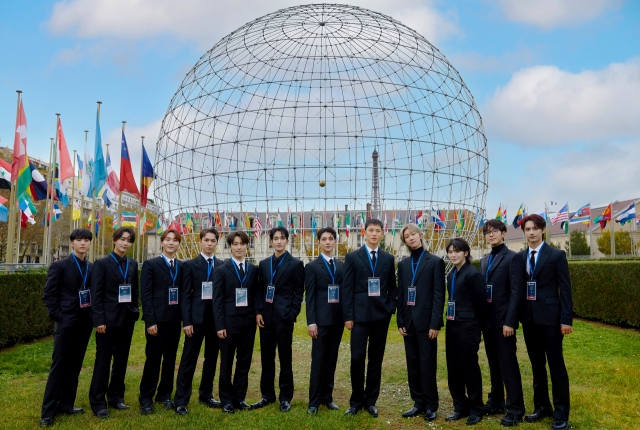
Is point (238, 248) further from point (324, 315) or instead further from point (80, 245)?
point (80, 245)

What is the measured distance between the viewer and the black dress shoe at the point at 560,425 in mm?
5078

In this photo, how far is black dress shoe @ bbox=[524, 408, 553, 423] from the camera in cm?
536

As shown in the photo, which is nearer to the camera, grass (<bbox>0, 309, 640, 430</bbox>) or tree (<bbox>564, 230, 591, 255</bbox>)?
grass (<bbox>0, 309, 640, 430</bbox>)

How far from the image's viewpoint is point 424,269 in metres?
5.55

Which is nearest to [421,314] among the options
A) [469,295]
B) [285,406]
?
[469,295]

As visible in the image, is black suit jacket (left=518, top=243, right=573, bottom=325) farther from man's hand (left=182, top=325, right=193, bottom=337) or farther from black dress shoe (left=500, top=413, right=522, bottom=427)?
man's hand (left=182, top=325, right=193, bottom=337)

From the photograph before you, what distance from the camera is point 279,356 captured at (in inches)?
236

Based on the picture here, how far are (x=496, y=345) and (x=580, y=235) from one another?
53376mm

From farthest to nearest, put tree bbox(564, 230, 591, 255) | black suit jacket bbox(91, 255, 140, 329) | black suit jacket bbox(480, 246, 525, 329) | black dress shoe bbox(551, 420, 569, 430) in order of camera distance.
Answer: tree bbox(564, 230, 591, 255), black suit jacket bbox(91, 255, 140, 329), black suit jacket bbox(480, 246, 525, 329), black dress shoe bbox(551, 420, 569, 430)

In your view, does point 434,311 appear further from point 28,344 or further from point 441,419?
point 28,344

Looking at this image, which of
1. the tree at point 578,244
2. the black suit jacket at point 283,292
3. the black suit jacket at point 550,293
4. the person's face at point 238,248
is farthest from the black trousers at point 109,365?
the tree at point 578,244

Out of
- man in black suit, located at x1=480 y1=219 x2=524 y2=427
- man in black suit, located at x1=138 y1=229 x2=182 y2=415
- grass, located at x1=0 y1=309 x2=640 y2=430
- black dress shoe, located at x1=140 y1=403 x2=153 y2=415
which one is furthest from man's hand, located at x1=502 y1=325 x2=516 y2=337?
black dress shoe, located at x1=140 y1=403 x2=153 y2=415

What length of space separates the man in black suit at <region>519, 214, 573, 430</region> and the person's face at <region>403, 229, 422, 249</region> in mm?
1048

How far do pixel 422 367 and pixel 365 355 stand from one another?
61cm
